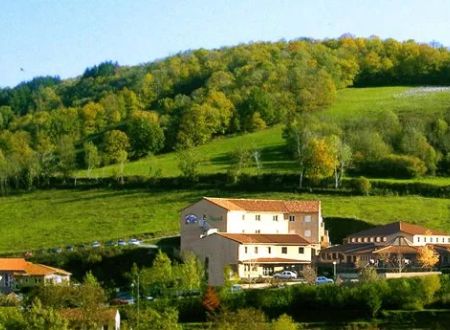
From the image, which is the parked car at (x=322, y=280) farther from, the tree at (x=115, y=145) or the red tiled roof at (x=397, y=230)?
the tree at (x=115, y=145)

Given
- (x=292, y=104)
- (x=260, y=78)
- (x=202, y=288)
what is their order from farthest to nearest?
1. (x=260, y=78)
2. (x=292, y=104)
3. (x=202, y=288)

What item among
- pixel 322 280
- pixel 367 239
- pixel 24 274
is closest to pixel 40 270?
pixel 24 274

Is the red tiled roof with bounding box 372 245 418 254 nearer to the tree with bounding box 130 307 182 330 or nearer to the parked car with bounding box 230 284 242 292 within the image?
the parked car with bounding box 230 284 242 292

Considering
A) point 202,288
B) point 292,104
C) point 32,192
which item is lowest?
point 202,288

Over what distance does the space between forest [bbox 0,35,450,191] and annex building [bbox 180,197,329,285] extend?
1390 cm

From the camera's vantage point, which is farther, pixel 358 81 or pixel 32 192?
pixel 358 81

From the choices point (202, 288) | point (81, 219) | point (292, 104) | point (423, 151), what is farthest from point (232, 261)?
point (292, 104)

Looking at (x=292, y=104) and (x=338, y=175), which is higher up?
(x=292, y=104)

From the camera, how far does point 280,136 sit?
11788cm

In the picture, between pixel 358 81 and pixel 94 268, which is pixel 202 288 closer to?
pixel 94 268

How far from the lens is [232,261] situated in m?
70.9

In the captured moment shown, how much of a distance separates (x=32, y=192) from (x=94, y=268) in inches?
1320

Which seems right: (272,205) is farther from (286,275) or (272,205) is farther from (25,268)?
(25,268)

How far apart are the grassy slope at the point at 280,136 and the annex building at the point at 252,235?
20.0 meters
